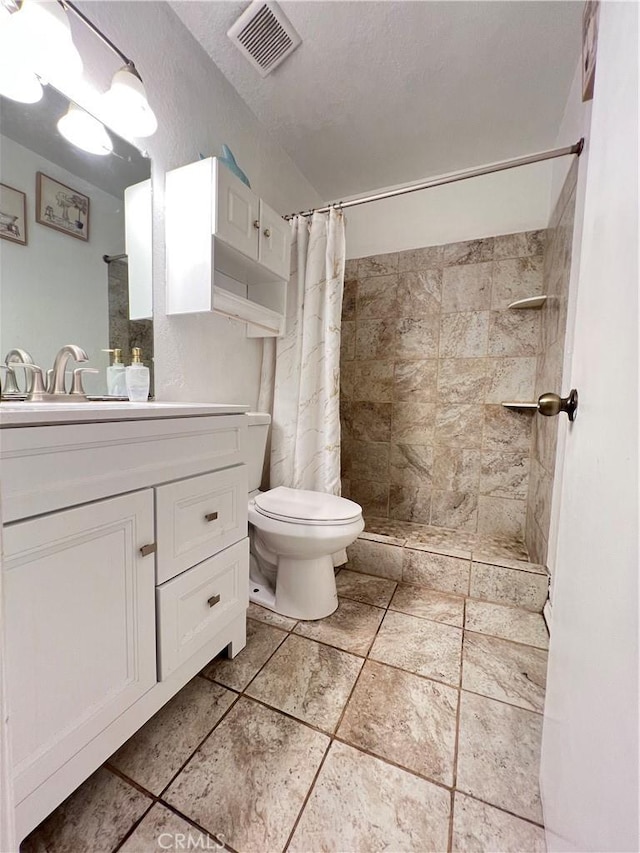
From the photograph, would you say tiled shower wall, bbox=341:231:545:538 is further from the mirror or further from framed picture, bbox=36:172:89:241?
framed picture, bbox=36:172:89:241

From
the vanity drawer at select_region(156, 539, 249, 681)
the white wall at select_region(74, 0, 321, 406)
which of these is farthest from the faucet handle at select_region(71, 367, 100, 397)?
the vanity drawer at select_region(156, 539, 249, 681)

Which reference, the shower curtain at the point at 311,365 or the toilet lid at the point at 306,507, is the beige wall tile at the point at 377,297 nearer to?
the shower curtain at the point at 311,365

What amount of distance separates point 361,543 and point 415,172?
2184 millimetres

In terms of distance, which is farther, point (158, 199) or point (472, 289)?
point (472, 289)

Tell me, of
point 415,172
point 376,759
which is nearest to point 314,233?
point 415,172

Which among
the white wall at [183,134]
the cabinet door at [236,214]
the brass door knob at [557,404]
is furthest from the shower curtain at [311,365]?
the brass door knob at [557,404]

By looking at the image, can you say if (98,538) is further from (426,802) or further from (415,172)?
(415,172)

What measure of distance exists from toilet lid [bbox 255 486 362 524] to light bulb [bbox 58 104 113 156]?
1.33m

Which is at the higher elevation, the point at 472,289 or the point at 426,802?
the point at 472,289

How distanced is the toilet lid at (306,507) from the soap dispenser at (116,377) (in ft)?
2.17

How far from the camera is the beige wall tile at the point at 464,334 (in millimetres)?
1971

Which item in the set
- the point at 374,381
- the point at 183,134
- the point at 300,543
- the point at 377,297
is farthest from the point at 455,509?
the point at 183,134

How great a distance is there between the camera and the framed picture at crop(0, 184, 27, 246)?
886 mm

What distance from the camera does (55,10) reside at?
848 mm
